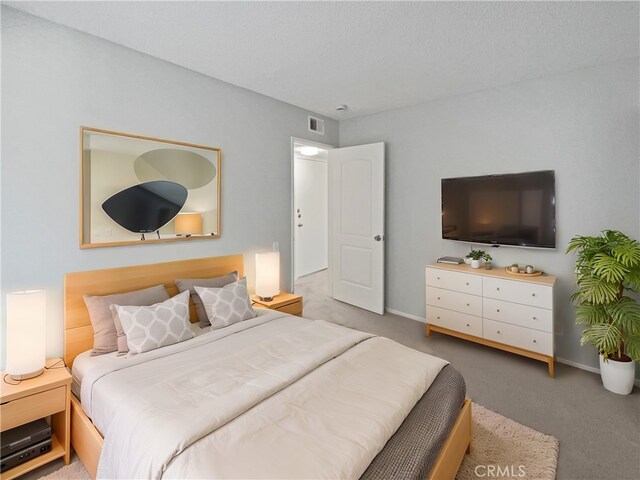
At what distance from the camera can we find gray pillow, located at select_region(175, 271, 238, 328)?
Result: 2.61m

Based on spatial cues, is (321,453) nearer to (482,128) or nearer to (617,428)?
(617,428)

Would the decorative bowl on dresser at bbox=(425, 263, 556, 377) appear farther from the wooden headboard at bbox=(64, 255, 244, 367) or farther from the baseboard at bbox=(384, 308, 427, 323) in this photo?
the wooden headboard at bbox=(64, 255, 244, 367)

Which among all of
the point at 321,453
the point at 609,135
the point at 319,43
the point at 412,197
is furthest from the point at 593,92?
the point at 321,453

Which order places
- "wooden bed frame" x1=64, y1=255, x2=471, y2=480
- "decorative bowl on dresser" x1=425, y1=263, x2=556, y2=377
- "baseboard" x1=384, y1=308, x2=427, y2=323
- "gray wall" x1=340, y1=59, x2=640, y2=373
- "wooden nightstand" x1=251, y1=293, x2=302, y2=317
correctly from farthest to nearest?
1. "baseboard" x1=384, y1=308, x2=427, y2=323
2. "wooden nightstand" x1=251, y1=293, x2=302, y2=317
3. "decorative bowl on dresser" x1=425, y1=263, x2=556, y2=377
4. "gray wall" x1=340, y1=59, x2=640, y2=373
5. "wooden bed frame" x1=64, y1=255, x2=471, y2=480

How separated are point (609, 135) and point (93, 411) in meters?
4.05

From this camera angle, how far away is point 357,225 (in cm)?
443

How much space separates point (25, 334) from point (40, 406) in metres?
0.39

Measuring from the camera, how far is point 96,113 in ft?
7.72

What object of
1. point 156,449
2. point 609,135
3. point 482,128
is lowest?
point 156,449

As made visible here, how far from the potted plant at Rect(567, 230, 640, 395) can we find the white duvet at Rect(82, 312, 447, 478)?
1.48 meters

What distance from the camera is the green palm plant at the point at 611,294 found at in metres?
2.33

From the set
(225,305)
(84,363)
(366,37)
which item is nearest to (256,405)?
(225,305)

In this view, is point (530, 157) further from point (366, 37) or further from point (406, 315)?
point (406, 315)

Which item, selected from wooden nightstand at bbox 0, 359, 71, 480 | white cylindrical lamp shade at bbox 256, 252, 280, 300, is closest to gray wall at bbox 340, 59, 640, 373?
white cylindrical lamp shade at bbox 256, 252, 280, 300
